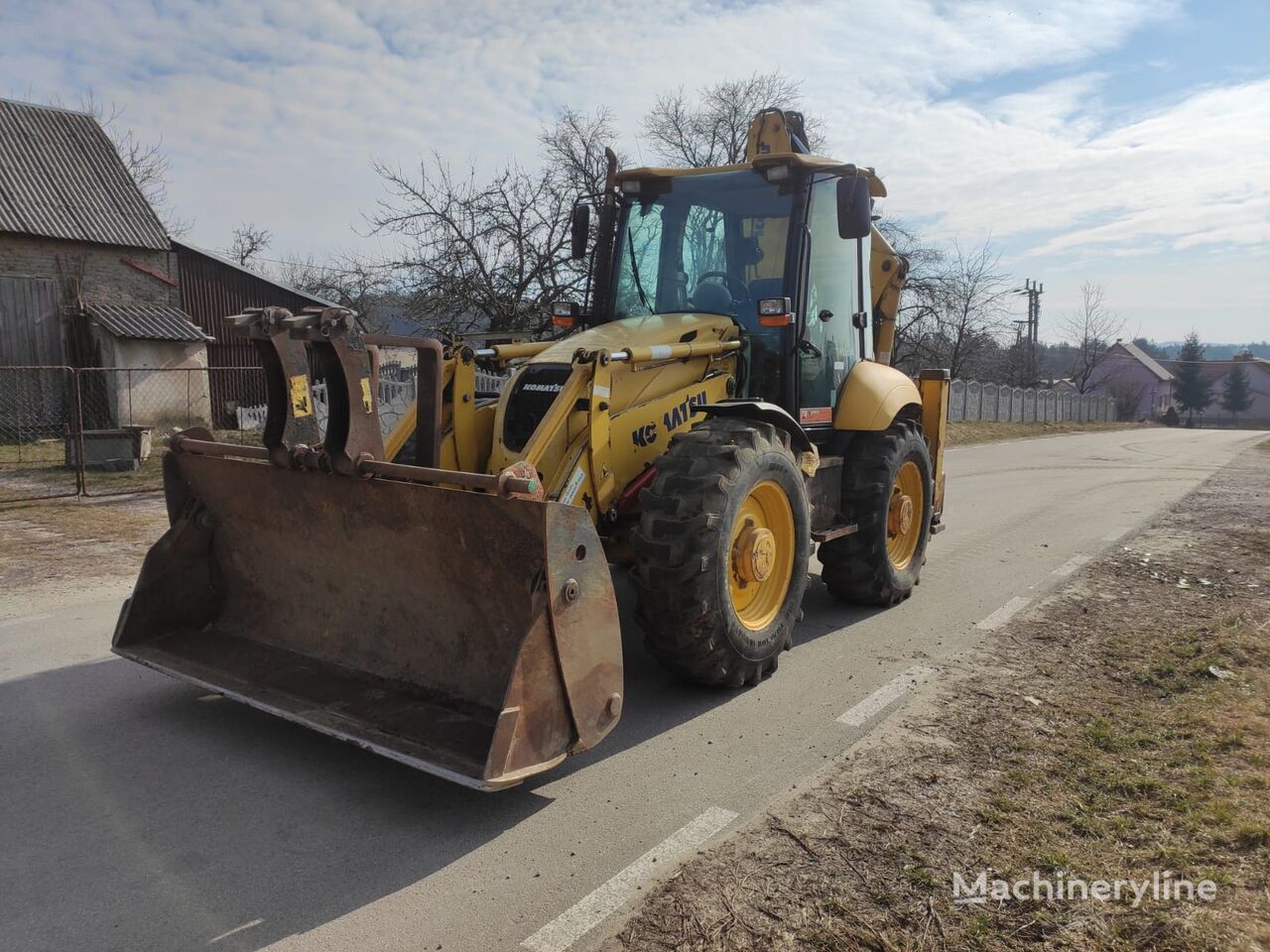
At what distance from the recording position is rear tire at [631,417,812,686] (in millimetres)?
4234

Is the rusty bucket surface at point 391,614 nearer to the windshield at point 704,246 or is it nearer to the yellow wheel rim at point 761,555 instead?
the yellow wheel rim at point 761,555

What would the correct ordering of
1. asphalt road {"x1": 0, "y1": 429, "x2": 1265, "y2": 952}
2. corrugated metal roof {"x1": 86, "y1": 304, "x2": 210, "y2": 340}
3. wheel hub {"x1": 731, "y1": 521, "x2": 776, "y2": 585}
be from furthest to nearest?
corrugated metal roof {"x1": 86, "y1": 304, "x2": 210, "y2": 340} < wheel hub {"x1": 731, "y1": 521, "x2": 776, "y2": 585} < asphalt road {"x1": 0, "y1": 429, "x2": 1265, "y2": 952}

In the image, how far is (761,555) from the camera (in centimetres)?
474

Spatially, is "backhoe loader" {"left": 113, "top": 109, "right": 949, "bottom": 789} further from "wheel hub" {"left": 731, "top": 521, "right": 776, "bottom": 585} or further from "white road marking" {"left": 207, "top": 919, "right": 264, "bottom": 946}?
"white road marking" {"left": 207, "top": 919, "right": 264, "bottom": 946}

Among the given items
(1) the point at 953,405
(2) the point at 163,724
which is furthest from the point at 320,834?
(1) the point at 953,405

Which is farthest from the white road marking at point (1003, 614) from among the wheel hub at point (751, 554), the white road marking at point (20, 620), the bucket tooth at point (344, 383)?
the white road marking at point (20, 620)

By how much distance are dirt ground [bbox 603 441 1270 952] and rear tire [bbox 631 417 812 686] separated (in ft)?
2.67

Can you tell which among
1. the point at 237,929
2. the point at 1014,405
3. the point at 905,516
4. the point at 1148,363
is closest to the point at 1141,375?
the point at 1148,363

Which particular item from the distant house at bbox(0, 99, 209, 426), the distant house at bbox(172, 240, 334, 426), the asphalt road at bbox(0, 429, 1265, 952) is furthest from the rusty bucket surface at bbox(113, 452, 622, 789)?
the distant house at bbox(172, 240, 334, 426)

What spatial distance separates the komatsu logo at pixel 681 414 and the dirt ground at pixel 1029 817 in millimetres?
1974

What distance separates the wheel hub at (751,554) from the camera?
4.69 m

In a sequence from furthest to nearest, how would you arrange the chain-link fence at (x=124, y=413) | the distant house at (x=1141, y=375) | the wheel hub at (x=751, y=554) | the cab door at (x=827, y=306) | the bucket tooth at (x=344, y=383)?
1. the distant house at (x=1141, y=375)
2. the chain-link fence at (x=124, y=413)
3. the cab door at (x=827, y=306)
4. the wheel hub at (x=751, y=554)
5. the bucket tooth at (x=344, y=383)

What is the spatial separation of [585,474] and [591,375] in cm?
49

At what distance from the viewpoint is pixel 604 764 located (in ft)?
13.1
